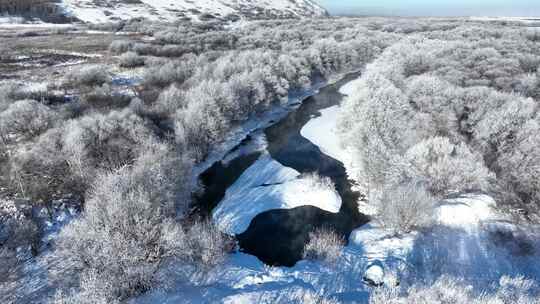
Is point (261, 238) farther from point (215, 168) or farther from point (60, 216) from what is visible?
point (60, 216)

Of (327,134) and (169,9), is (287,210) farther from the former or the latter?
(169,9)

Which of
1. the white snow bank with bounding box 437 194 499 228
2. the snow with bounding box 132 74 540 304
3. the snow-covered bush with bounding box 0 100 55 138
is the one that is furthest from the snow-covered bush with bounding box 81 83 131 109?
the white snow bank with bounding box 437 194 499 228

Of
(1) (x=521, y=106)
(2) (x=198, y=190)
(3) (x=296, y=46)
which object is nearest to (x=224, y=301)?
(2) (x=198, y=190)

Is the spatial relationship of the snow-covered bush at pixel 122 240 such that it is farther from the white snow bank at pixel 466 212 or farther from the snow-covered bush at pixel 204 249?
the white snow bank at pixel 466 212

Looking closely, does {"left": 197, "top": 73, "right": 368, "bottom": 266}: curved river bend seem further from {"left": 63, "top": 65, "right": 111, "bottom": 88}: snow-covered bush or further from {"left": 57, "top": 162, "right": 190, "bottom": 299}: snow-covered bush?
{"left": 63, "top": 65, "right": 111, "bottom": 88}: snow-covered bush

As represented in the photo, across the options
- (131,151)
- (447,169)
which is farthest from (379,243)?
(131,151)
